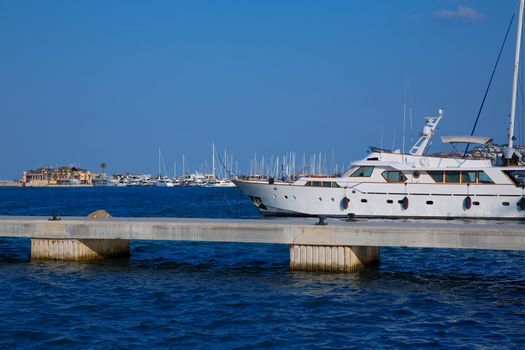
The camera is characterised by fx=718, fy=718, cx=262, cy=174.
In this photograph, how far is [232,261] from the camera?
2412cm

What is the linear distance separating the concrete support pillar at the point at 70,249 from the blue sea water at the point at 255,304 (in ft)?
1.05

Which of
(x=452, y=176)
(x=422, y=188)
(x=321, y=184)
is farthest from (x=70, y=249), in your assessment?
(x=452, y=176)

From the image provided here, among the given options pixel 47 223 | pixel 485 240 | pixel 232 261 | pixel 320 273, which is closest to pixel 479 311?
pixel 485 240

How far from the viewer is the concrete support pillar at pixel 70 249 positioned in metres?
22.5

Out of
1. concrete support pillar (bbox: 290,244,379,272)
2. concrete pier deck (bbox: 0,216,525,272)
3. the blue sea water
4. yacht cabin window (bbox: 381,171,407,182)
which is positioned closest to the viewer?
the blue sea water

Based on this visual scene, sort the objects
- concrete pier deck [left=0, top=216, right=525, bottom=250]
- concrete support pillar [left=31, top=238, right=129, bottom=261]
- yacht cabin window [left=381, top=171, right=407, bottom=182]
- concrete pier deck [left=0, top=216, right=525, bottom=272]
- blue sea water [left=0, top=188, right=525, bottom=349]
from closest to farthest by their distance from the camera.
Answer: blue sea water [left=0, top=188, right=525, bottom=349] < concrete pier deck [left=0, top=216, right=525, bottom=250] < concrete pier deck [left=0, top=216, right=525, bottom=272] < concrete support pillar [left=31, top=238, right=129, bottom=261] < yacht cabin window [left=381, top=171, right=407, bottom=182]

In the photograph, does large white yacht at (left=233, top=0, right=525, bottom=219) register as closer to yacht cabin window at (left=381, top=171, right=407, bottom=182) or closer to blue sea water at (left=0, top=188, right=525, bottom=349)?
yacht cabin window at (left=381, top=171, right=407, bottom=182)

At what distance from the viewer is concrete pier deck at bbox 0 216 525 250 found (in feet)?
61.9

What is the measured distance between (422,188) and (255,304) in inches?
1004

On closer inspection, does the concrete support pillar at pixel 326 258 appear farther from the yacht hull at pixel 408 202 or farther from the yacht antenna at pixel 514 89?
the yacht antenna at pixel 514 89

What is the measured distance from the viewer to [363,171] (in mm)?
41531

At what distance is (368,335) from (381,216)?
2708 centimetres

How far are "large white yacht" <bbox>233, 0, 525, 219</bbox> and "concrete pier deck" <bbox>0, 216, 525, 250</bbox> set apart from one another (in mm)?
18459

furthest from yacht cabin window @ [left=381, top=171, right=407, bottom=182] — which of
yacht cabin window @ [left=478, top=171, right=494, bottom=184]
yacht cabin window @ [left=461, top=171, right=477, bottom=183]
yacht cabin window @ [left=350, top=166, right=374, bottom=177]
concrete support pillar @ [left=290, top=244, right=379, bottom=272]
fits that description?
concrete support pillar @ [left=290, top=244, right=379, bottom=272]
